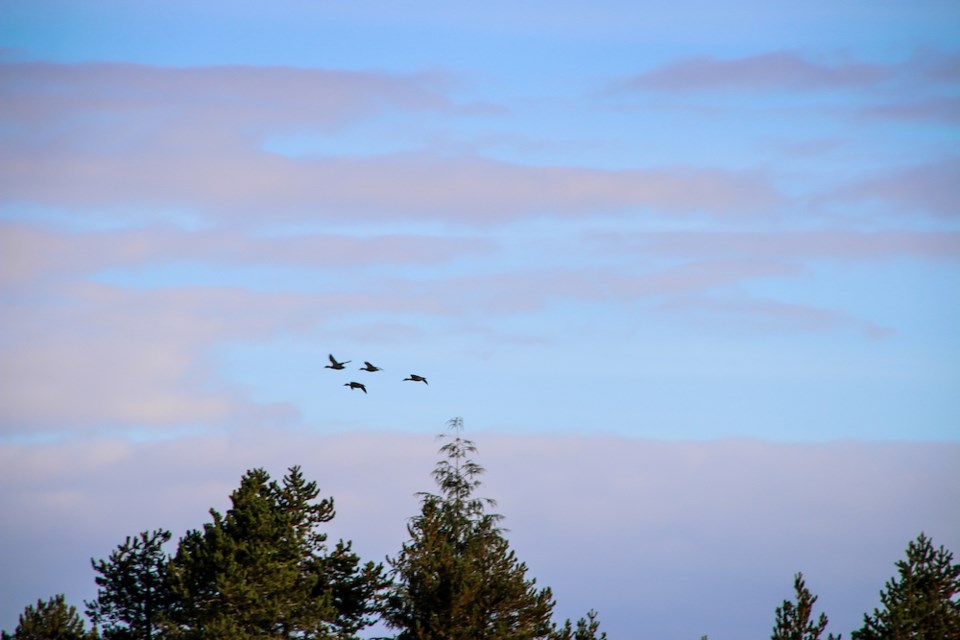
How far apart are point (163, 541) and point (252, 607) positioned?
7697 millimetres

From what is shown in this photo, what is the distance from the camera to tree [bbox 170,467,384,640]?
7362cm

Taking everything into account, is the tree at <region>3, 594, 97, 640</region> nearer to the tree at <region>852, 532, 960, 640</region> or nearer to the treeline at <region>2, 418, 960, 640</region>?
the treeline at <region>2, 418, 960, 640</region>

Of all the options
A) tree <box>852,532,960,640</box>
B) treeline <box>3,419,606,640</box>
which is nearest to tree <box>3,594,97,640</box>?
treeline <box>3,419,606,640</box>

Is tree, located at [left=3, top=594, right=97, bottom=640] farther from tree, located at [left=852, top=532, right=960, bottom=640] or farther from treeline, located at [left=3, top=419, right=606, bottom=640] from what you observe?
tree, located at [left=852, top=532, right=960, bottom=640]

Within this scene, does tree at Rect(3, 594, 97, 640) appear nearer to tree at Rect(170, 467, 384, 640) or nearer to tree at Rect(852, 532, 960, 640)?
tree at Rect(170, 467, 384, 640)

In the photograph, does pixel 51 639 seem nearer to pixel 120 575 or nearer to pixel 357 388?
pixel 120 575

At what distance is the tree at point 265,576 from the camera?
7362 centimetres

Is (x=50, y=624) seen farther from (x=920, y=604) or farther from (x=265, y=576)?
(x=920, y=604)

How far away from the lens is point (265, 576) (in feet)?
243

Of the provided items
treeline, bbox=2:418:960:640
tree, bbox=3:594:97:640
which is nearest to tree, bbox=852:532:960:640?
treeline, bbox=2:418:960:640

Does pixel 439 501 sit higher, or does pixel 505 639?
pixel 439 501

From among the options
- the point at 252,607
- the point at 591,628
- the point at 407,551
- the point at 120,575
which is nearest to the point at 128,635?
the point at 120,575

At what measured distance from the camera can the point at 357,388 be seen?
64625 mm

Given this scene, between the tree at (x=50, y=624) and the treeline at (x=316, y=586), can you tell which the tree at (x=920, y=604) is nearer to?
the treeline at (x=316, y=586)
